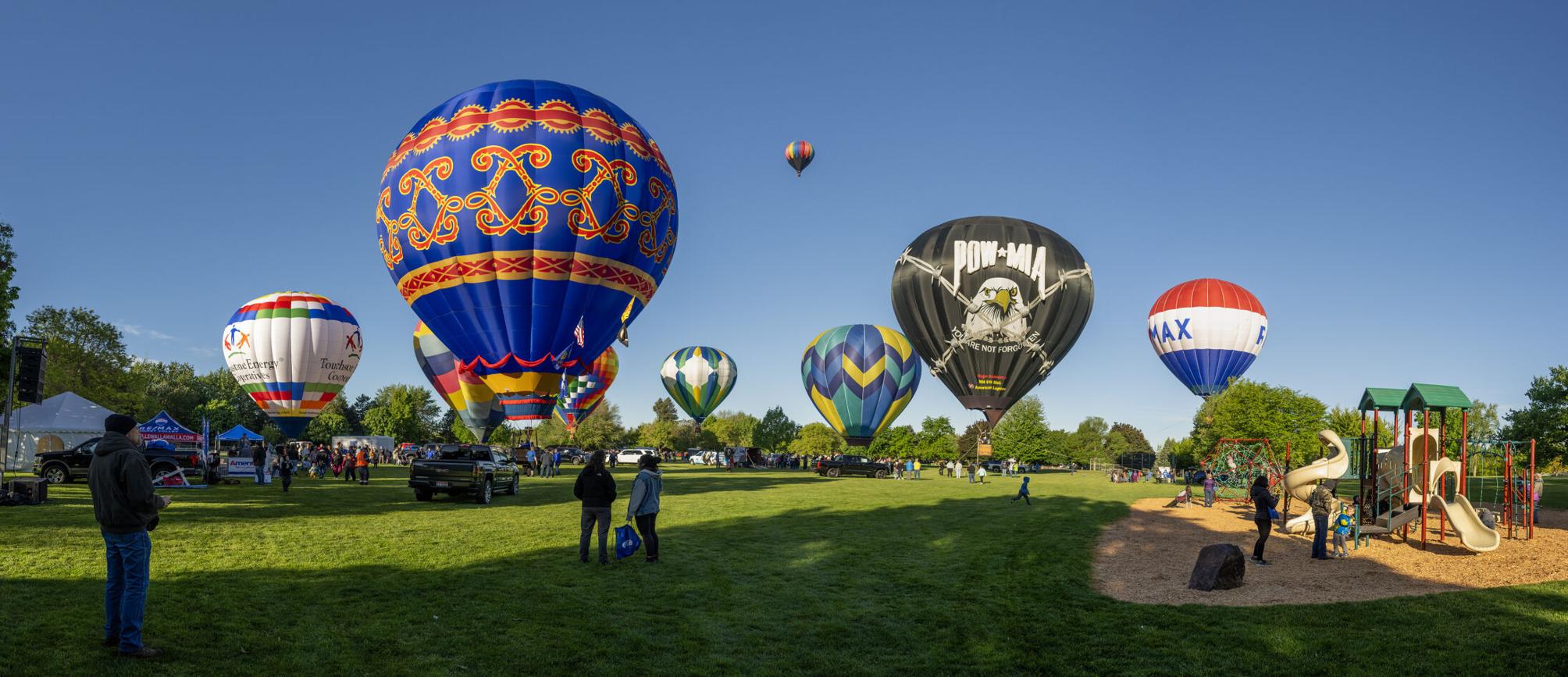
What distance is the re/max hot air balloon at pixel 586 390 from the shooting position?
202 feet

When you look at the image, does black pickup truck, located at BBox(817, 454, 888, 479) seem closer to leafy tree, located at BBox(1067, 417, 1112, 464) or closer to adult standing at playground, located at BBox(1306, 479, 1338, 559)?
adult standing at playground, located at BBox(1306, 479, 1338, 559)

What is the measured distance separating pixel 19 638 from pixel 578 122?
2126 centimetres

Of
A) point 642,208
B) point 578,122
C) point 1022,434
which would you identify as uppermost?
point 578,122

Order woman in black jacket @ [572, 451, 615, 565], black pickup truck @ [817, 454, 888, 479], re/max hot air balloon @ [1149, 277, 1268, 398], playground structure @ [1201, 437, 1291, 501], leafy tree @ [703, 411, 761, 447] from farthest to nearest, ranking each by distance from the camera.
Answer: leafy tree @ [703, 411, 761, 447] < re/max hot air balloon @ [1149, 277, 1268, 398] < black pickup truck @ [817, 454, 888, 479] < playground structure @ [1201, 437, 1291, 501] < woman in black jacket @ [572, 451, 615, 565]

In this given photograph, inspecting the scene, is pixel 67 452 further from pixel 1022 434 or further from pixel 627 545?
pixel 1022 434

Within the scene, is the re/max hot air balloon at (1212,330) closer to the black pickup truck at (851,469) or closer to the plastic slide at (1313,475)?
the black pickup truck at (851,469)

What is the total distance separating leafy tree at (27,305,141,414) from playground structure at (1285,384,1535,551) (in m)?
70.7

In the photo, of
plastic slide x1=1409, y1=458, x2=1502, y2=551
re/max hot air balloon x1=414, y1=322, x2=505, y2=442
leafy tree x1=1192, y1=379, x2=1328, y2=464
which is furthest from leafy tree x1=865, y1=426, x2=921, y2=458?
plastic slide x1=1409, y1=458, x2=1502, y2=551

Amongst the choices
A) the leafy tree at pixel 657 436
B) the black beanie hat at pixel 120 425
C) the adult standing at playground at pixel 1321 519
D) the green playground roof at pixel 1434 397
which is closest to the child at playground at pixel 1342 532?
the adult standing at playground at pixel 1321 519

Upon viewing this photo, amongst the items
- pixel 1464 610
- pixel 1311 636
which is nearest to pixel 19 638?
pixel 1311 636

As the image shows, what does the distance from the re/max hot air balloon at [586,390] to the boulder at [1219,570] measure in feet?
167

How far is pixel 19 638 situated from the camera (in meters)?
8.35

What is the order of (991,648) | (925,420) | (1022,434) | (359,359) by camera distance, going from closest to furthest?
1. (991,648)
2. (359,359)
3. (1022,434)
4. (925,420)

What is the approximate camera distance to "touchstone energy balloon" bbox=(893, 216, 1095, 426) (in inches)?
1710
